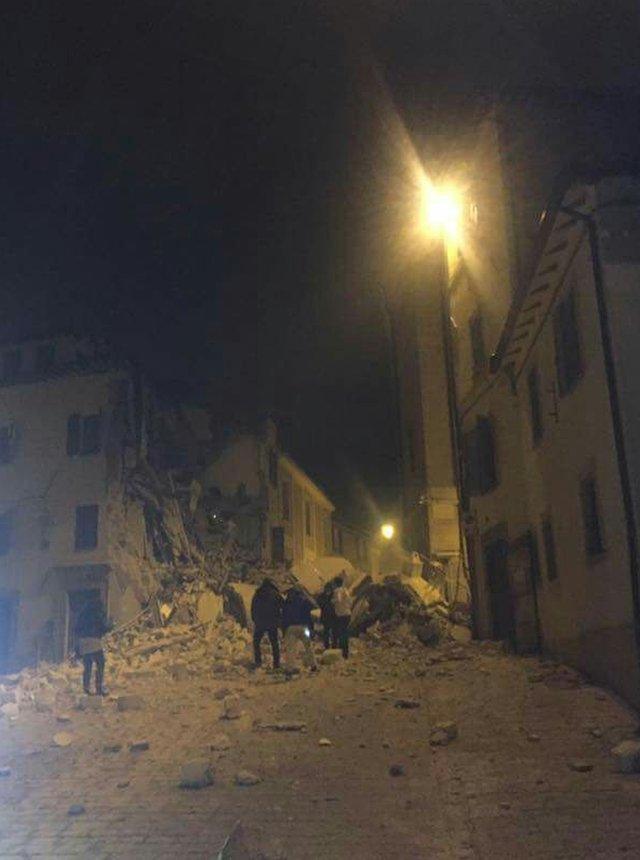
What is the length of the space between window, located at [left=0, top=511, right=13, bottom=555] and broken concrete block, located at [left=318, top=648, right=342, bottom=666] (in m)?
18.0

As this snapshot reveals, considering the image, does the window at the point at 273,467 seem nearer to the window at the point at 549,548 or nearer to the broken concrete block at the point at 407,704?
the window at the point at 549,548

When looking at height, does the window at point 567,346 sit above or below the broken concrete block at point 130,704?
above

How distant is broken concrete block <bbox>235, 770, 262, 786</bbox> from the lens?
303 inches

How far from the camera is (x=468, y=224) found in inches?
822

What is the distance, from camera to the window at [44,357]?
105 ft

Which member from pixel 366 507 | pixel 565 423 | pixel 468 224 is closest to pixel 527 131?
pixel 468 224

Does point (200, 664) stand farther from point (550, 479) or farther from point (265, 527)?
point (265, 527)

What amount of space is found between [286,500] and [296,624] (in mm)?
24880

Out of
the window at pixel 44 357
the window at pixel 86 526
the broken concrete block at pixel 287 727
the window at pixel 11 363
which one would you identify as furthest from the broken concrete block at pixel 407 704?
the window at pixel 11 363

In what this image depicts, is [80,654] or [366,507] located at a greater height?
[366,507]

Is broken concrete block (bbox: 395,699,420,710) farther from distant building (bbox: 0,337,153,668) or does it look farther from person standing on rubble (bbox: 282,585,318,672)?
distant building (bbox: 0,337,153,668)

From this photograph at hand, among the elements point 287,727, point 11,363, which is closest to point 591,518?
point 287,727

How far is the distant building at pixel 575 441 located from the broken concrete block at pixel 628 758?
87.1 inches

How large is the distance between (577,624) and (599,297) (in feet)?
16.7
